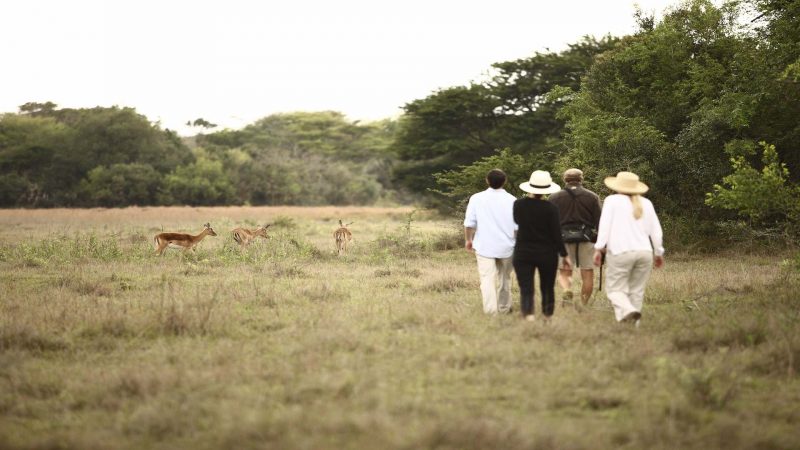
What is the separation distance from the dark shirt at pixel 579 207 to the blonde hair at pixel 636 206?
53.8 inches

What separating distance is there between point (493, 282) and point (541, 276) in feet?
2.63

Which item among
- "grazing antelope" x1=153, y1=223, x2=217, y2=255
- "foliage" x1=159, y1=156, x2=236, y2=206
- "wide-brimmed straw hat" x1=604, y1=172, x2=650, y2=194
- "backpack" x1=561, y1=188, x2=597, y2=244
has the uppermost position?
"foliage" x1=159, y1=156, x2=236, y2=206

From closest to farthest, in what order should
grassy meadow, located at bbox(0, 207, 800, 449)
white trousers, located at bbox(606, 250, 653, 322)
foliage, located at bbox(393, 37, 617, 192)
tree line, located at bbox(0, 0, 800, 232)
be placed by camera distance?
grassy meadow, located at bbox(0, 207, 800, 449) → white trousers, located at bbox(606, 250, 653, 322) → tree line, located at bbox(0, 0, 800, 232) → foliage, located at bbox(393, 37, 617, 192)

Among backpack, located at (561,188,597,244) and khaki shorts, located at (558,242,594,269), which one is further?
khaki shorts, located at (558,242,594,269)

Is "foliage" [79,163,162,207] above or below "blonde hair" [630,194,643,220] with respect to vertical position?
above

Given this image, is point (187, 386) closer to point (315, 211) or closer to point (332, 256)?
point (332, 256)

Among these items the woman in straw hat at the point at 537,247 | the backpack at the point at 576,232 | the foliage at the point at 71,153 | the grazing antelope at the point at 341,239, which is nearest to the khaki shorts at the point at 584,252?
the backpack at the point at 576,232

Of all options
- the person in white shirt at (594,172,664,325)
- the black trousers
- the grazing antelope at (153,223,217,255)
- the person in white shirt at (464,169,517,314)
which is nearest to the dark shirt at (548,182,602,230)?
the person in white shirt at (464,169,517,314)

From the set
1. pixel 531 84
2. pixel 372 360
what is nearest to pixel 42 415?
pixel 372 360

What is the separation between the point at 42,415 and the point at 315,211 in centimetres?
3566

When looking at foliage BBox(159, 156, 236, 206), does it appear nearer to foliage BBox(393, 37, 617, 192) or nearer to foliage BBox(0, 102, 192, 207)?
foliage BBox(0, 102, 192, 207)

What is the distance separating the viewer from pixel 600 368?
6445mm

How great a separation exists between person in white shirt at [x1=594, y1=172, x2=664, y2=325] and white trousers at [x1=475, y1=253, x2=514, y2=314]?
1305 mm

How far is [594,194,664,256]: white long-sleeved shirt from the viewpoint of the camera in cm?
817
